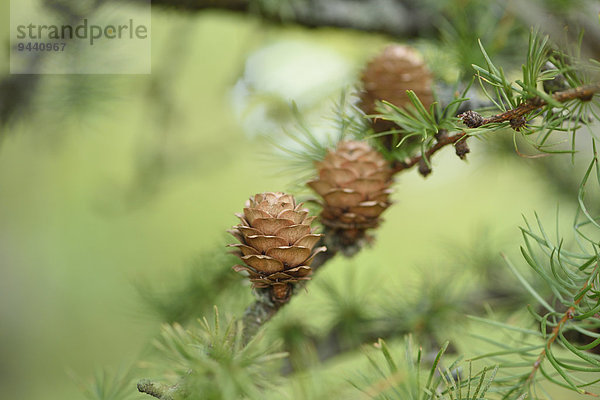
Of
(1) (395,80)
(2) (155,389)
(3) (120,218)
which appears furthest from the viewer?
(3) (120,218)

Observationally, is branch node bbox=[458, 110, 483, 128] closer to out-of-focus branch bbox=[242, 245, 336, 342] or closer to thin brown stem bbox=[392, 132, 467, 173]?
thin brown stem bbox=[392, 132, 467, 173]

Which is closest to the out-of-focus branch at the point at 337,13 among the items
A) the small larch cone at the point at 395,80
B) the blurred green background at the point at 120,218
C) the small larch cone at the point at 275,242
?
the small larch cone at the point at 395,80

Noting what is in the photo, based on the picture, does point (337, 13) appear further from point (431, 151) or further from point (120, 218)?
point (120, 218)

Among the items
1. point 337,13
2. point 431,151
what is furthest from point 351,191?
point 337,13

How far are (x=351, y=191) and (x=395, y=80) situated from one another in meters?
0.09

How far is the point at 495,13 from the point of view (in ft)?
1.37

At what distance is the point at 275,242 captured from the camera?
0.62ft

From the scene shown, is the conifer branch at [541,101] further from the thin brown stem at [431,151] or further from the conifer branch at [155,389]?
the conifer branch at [155,389]

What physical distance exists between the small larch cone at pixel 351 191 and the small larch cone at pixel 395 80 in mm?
39

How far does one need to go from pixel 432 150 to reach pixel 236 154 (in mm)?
644

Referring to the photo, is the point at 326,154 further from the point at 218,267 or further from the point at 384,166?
the point at 218,267

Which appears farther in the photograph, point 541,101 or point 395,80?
point 395,80

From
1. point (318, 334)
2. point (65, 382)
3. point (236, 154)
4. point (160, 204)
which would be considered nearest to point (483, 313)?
point (318, 334)

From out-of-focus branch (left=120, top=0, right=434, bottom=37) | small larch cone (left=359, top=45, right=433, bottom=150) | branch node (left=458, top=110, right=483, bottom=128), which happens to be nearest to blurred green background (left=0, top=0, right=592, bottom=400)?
out-of-focus branch (left=120, top=0, right=434, bottom=37)
